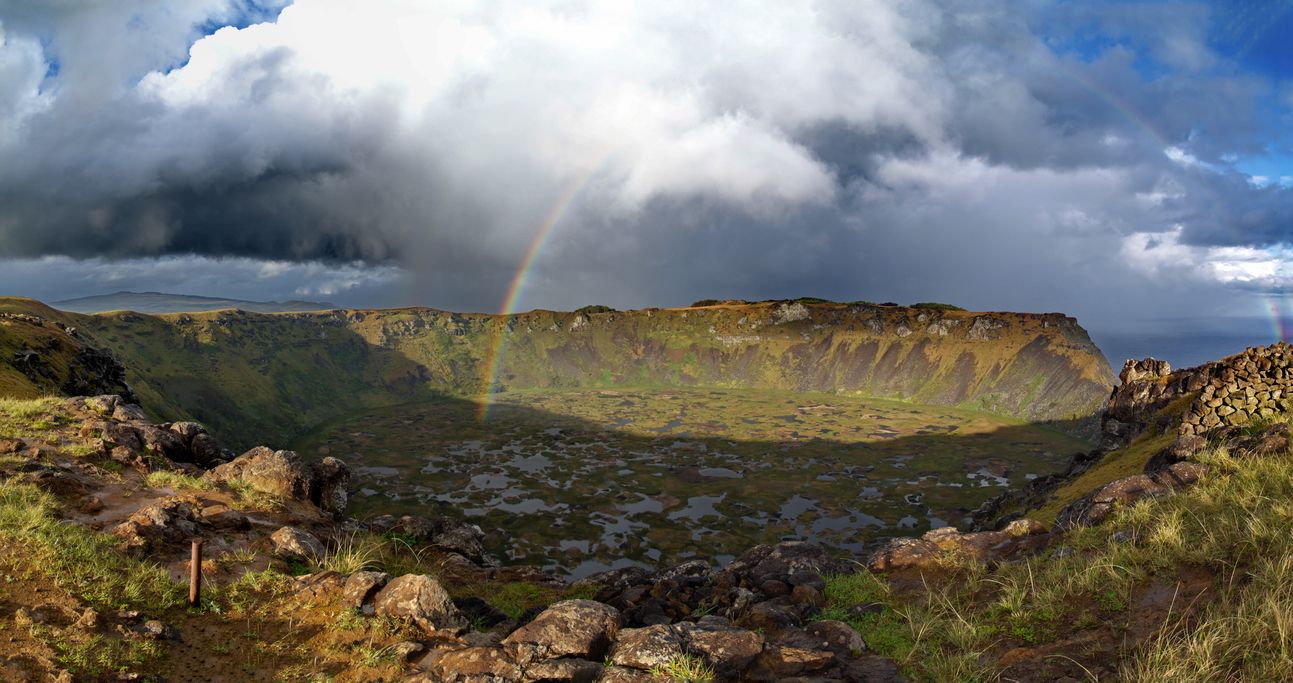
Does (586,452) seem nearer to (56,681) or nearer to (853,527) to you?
(853,527)

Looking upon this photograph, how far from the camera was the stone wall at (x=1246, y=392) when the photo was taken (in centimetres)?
4147

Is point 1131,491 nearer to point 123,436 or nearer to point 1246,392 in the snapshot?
point 1246,392

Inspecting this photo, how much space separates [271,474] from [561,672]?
22982 millimetres

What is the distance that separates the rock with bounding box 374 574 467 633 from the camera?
532 inches

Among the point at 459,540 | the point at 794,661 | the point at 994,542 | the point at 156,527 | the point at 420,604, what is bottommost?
the point at 459,540

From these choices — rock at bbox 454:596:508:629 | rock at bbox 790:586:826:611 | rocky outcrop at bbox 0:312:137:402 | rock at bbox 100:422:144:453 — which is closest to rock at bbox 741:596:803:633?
rock at bbox 790:586:826:611

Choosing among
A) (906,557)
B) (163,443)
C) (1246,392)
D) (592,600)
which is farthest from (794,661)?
(1246,392)

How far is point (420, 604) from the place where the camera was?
1381 centimetres

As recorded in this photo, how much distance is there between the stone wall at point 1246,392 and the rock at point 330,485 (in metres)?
62.9

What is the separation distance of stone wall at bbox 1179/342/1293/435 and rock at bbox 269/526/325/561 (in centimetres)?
6078

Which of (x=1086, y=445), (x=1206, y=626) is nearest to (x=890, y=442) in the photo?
(x=1086, y=445)

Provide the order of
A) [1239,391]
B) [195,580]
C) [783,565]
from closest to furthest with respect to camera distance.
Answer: [195,580] < [783,565] < [1239,391]

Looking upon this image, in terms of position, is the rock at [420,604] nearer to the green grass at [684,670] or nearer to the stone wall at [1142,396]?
the green grass at [684,670]

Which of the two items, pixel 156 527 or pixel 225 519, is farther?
pixel 225 519
